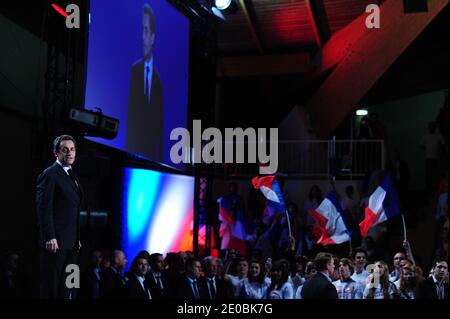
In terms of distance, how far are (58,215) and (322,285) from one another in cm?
255

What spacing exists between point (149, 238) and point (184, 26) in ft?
12.1

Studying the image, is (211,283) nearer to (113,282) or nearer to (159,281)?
(159,281)

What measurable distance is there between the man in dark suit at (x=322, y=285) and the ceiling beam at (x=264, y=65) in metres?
11.3

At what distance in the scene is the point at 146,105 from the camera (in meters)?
9.80

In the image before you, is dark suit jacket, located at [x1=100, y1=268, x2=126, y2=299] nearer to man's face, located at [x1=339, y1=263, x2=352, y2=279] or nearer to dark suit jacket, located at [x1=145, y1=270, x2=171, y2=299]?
dark suit jacket, located at [x1=145, y1=270, x2=171, y2=299]

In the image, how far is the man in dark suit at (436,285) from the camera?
24.6 feet

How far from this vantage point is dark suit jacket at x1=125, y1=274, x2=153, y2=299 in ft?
24.1

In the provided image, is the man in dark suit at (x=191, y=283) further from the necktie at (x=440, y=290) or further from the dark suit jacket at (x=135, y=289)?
the necktie at (x=440, y=290)

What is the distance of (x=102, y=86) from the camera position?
325 inches

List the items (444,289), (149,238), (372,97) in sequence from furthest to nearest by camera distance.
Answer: (372,97)
(149,238)
(444,289)

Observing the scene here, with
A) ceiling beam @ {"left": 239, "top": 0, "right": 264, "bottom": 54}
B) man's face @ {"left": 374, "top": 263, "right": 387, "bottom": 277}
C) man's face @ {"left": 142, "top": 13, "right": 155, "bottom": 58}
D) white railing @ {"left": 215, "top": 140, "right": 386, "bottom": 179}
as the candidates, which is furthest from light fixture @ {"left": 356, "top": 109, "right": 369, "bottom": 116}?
man's face @ {"left": 374, "top": 263, "right": 387, "bottom": 277}
